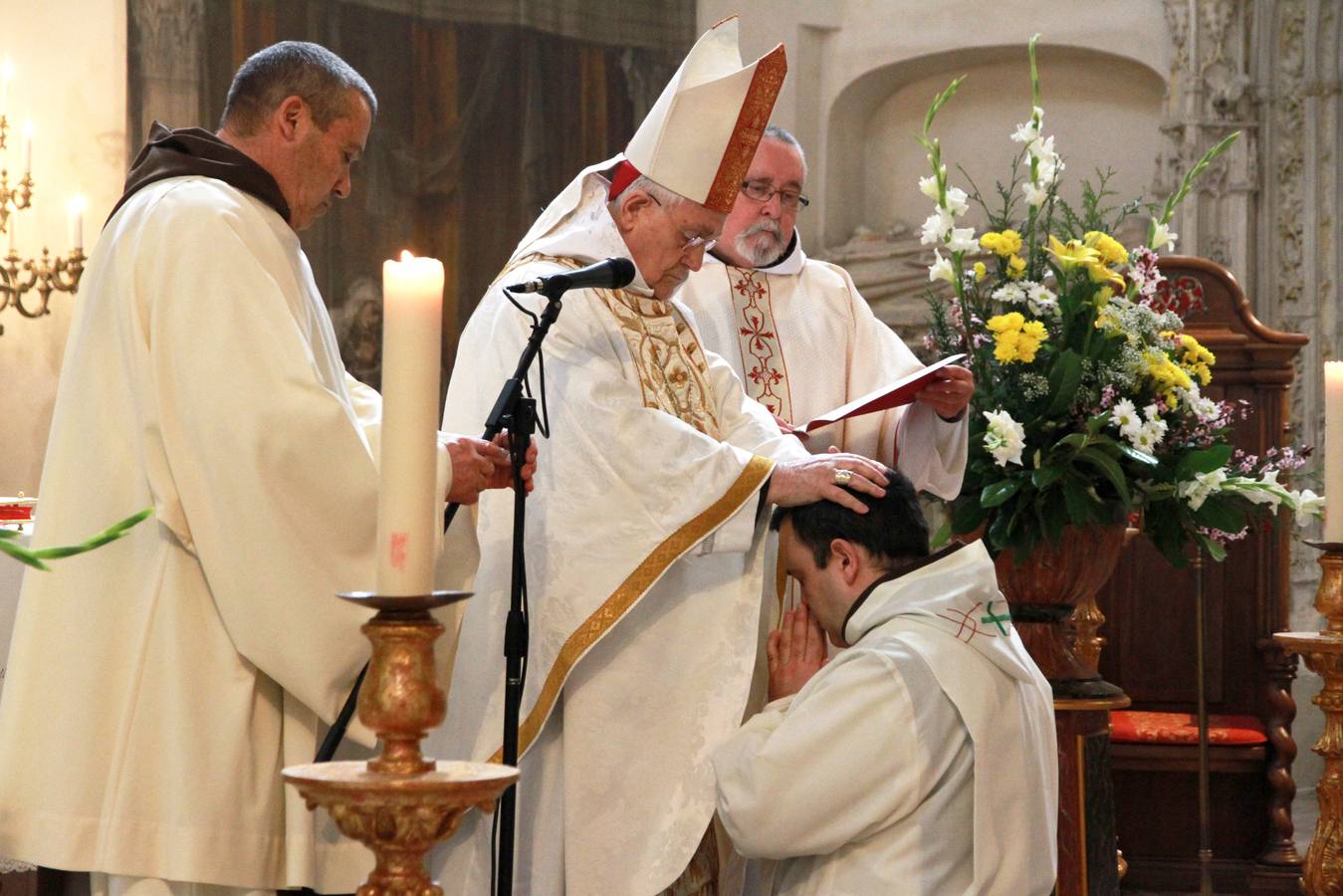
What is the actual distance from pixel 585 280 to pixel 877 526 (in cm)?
71

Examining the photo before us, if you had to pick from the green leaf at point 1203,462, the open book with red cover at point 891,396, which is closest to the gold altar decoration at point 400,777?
the open book with red cover at point 891,396

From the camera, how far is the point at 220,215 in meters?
2.38

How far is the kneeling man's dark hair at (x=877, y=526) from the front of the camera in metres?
2.84

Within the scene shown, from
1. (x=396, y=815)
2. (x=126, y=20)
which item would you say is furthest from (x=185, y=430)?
(x=126, y=20)

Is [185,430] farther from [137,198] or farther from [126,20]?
[126,20]

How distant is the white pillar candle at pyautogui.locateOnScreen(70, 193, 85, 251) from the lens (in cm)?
646

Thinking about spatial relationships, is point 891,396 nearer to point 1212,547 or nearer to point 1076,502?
point 1076,502

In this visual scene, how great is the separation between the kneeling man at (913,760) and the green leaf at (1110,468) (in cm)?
104

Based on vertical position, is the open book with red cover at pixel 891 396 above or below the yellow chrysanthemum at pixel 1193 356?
below

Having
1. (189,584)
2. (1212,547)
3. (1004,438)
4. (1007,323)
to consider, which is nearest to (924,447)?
(1004,438)

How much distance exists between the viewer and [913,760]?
2.58m

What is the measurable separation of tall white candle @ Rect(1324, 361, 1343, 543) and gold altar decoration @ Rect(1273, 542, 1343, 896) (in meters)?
0.04

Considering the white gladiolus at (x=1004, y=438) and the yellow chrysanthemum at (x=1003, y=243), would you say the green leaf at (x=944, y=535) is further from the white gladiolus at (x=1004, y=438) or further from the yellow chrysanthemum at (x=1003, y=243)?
the yellow chrysanthemum at (x=1003, y=243)

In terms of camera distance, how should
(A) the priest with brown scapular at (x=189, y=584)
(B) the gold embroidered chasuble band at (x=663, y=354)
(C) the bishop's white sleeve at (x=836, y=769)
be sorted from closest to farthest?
(A) the priest with brown scapular at (x=189, y=584) < (C) the bishop's white sleeve at (x=836, y=769) < (B) the gold embroidered chasuble band at (x=663, y=354)
